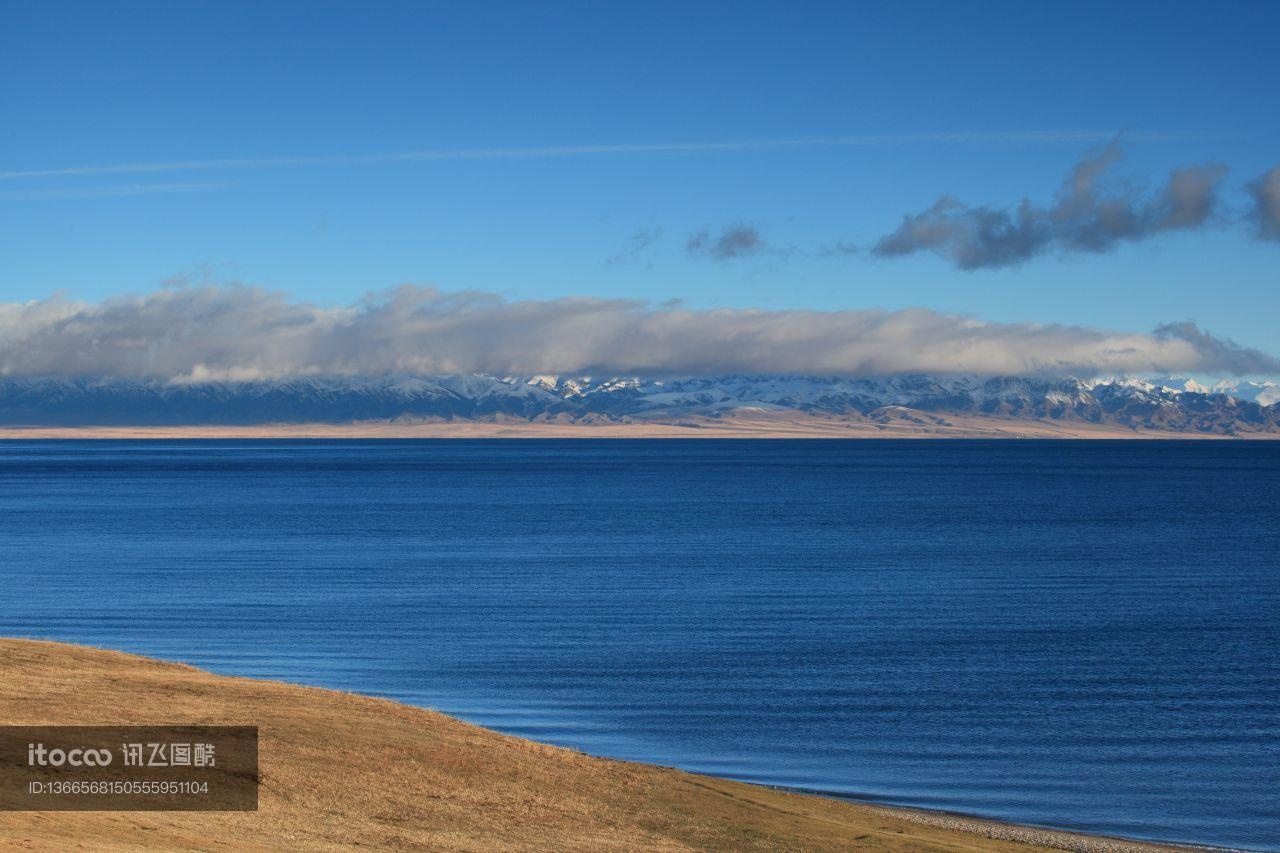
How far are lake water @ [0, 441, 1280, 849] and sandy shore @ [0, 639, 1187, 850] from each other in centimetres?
494

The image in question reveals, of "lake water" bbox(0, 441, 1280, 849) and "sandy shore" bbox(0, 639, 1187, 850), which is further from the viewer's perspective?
"lake water" bbox(0, 441, 1280, 849)

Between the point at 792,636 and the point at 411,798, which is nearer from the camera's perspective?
the point at 411,798

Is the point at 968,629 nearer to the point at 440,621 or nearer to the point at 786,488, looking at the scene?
the point at 440,621

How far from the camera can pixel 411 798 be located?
23875mm

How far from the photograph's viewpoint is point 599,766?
27.7 meters

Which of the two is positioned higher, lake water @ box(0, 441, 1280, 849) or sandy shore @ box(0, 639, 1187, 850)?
sandy shore @ box(0, 639, 1187, 850)

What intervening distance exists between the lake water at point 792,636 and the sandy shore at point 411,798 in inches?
194

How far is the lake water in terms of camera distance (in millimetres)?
33812

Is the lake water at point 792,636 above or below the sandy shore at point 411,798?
below

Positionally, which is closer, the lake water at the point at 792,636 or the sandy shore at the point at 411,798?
the sandy shore at the point at 411,798

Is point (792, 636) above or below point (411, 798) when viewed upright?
below

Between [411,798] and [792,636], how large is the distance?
104ft

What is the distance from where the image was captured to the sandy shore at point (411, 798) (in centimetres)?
2092

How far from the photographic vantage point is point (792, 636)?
176 ft
